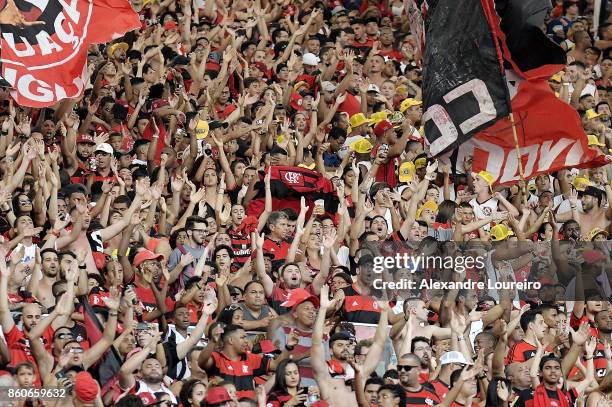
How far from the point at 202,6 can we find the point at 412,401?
8.78 meters

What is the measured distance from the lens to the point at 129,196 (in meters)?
14.5

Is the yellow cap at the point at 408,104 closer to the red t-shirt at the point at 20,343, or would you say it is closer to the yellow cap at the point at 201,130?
the yellow cap at the point at 201,130

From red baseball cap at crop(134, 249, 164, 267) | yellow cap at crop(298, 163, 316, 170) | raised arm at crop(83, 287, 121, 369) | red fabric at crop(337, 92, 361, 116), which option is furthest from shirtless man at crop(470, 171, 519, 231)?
raised arm at crop(83, 287, 121, 369)

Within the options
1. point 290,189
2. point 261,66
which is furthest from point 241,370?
point 261,66

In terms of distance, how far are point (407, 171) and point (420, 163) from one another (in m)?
0.21

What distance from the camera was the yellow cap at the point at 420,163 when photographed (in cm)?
1641

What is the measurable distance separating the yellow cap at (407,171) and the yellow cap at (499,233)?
43.9 inches

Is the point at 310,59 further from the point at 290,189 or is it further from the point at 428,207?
the point at 428,207

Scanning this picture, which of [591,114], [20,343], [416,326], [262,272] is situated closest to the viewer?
[20,343]

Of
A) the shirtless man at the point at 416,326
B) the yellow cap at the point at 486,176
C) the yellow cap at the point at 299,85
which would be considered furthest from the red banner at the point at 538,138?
the yellow cap at the point at 299,85

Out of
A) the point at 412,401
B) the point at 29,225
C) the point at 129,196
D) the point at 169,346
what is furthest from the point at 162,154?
the point at 412,401

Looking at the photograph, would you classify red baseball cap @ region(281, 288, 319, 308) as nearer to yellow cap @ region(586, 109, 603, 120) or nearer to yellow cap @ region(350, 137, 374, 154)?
yellow cap @ region(350, 137, 374, 154)

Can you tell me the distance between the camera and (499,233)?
1529 cm

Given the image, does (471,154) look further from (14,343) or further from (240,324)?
(14,343)
